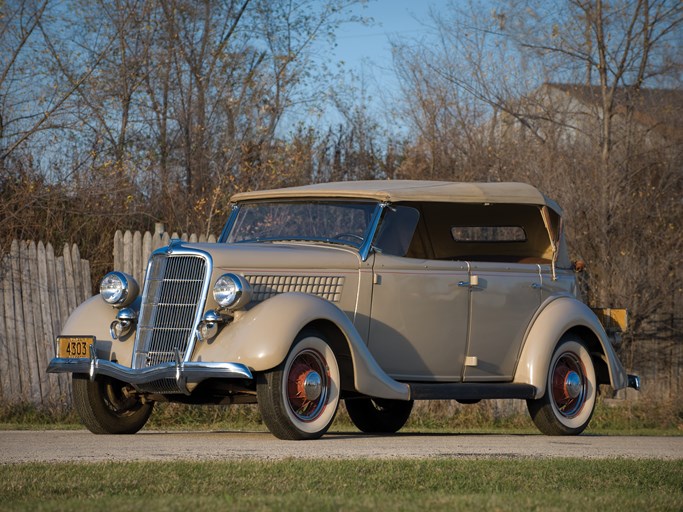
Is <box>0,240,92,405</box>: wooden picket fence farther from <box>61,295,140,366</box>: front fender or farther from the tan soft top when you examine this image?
<box>61,295,140,366</box>: front fender

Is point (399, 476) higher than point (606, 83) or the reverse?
the reverse

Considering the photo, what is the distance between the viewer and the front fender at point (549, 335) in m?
9.54

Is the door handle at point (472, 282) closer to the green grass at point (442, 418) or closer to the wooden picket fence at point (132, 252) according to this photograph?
the green grass at point (442, 418)

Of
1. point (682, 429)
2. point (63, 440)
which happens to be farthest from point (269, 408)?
point (682, 429)

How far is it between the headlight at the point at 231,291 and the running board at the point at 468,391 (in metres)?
1.60

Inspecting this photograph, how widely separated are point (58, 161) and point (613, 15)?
9.25 metres

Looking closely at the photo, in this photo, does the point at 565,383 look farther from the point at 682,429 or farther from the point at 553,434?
the point at 682,429

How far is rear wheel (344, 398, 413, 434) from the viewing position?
10.6 metres

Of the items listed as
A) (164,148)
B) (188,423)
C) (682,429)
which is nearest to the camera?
(188,423)

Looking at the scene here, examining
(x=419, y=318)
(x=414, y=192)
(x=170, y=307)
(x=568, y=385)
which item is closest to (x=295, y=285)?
(x=170, y=307)

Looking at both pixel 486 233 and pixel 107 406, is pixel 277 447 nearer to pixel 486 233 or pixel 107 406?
pixel 107 406

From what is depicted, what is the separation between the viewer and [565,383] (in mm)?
9805

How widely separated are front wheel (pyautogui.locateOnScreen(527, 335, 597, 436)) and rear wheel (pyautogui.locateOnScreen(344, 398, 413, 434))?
1438mm

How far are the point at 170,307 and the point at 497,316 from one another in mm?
2960
